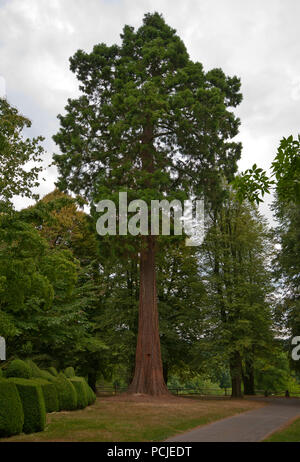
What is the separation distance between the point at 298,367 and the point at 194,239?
402 inches

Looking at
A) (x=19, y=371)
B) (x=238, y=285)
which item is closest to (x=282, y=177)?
(x=19, y=371)

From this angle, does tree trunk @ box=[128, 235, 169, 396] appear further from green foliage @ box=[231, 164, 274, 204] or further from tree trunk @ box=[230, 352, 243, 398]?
green foliage @ box=[231, 164, 274, 204]

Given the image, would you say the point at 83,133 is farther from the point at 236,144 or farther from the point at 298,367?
the point at 298,367

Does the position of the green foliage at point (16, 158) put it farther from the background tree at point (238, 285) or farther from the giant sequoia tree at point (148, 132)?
the background tree at point (238, 285)

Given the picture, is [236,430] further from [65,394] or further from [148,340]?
[148,340]

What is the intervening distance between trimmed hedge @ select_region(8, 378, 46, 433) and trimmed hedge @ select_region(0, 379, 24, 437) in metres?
0.27

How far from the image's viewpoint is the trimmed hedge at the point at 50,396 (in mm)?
11930

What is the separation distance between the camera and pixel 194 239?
92.0 ft

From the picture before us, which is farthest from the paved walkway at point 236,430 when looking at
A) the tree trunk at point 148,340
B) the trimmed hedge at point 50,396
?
the tree trunk at point 148,340

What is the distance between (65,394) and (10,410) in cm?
473

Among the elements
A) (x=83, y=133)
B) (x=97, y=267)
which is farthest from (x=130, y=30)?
(x=97, y=267)

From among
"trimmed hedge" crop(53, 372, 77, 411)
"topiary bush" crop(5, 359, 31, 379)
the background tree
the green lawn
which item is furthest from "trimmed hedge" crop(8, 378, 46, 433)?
the background tree

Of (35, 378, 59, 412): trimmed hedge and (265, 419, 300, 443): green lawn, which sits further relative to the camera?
(35, 378, 59, 412): trimmed hedge

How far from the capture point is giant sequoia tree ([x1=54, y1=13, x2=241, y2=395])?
19578mm
